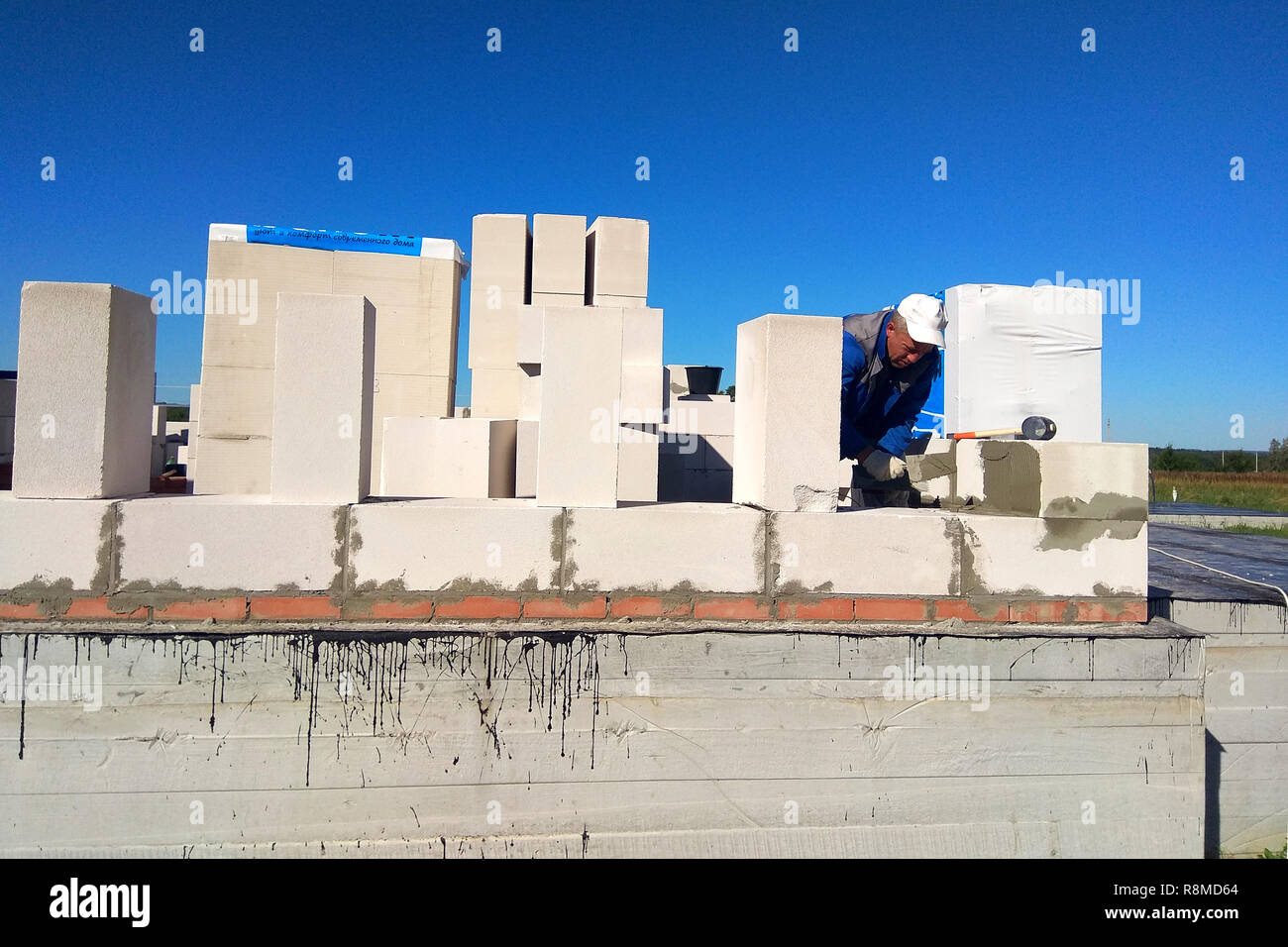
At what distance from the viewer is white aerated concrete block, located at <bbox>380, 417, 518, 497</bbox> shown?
5391mm

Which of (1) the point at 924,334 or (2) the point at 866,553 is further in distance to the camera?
(1) the point at 924,334

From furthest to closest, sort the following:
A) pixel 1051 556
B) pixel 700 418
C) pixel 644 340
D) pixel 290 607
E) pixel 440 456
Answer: pixel 700 418 < pixel 644 340 < pixel 440 456 < pixel 1051 556 < pixel 290 607

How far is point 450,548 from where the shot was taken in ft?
11.3

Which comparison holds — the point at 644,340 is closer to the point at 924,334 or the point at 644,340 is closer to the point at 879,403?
the point at 879,403

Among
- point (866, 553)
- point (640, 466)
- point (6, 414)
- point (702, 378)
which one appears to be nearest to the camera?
point (866, 553)

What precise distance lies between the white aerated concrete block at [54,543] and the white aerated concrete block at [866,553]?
3.06m

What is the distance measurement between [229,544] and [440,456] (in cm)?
217

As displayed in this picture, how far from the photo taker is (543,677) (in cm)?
330

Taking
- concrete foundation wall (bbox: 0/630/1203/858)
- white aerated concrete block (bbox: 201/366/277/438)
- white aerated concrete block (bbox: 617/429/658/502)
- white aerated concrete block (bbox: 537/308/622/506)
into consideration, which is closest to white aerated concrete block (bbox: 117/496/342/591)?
concrete foundation wall (bbox: 0/630/1203/858)

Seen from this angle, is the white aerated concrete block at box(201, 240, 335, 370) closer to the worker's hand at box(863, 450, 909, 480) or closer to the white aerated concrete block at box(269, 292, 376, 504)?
the white aerated concrete block at box(269, 292, 376, 504)

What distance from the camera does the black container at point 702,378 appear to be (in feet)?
31.2

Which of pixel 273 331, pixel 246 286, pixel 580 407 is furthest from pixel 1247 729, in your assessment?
pixel 246 286

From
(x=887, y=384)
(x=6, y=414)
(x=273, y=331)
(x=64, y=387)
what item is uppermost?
(x=273, y=331)

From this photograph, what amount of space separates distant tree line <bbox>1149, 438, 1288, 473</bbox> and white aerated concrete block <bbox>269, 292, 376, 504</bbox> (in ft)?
147
